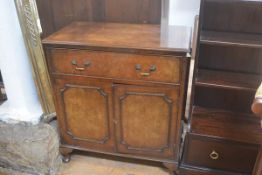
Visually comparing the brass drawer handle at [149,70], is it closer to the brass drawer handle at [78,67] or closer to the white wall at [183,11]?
the brass drawer handle at [78,67]

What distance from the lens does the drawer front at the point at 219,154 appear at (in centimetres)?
150

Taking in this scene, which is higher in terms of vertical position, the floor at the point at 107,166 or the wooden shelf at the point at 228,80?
the wooden shelf at the point at 228,80

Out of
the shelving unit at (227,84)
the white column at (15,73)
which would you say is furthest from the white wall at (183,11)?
the white column at (15,73)

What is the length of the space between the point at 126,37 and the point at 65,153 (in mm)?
903

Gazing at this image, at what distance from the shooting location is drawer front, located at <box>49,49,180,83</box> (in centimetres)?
134

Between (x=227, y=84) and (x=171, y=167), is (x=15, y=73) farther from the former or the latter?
(x=227, y=84)

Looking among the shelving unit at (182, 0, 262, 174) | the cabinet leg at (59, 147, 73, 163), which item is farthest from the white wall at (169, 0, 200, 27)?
the cabinet leg at (59, 147, 73, 163)

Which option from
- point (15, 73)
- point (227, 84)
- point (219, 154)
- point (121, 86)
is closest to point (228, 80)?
point (227, 84)

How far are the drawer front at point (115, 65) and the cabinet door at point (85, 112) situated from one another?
7 centimetres

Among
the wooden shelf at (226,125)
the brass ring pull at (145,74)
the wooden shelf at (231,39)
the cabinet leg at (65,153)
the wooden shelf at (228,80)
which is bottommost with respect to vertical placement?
the cabinet leg at (65,153)

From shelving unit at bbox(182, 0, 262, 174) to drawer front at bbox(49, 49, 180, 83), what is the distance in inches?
7.2

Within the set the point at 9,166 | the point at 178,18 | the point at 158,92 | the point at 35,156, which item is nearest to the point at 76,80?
the point at 158,92

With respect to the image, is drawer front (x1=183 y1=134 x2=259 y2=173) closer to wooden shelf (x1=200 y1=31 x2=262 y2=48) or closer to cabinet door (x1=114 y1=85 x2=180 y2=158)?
cabinet door (x1=114 y1=85 x2=180 y2=158)

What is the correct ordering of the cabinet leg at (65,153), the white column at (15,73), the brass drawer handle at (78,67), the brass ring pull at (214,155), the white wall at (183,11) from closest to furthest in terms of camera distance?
the brass drawer handle at (78,67) < the brass ring pull at (214,155) < the white column at (15,73) < the cabinet leg at (65,153) < the white wall at (183,11)
